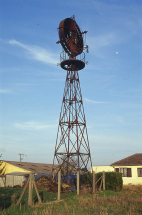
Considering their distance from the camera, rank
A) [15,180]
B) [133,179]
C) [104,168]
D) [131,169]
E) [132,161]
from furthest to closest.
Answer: [104,168] → [132,161] → [131,169] → [133,179] → [15,180]

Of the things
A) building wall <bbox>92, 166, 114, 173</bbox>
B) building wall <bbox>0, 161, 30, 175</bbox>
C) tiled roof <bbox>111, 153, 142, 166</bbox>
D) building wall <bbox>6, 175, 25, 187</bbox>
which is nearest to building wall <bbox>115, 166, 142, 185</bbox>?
tiled roof <bbox>111, 153, 142, 166</bbox>

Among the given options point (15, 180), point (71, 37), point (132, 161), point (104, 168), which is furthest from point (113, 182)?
point (71, 37)

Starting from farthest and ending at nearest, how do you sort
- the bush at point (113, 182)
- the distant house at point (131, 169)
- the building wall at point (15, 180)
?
the distant house at point (131, 169), the building wall at point (15, 180), the bush at point (113, 182)

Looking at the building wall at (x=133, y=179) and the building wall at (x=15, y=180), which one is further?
the building wall at (x=133, y=179)

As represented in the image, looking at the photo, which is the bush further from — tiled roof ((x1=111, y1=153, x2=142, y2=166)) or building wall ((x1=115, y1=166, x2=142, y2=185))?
tiled roof ((x1=111, y1=153, x2=142, y2=166))

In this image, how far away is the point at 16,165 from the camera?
36.3 metres

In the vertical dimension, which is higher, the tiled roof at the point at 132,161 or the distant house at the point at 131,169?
the tiled roof at the point at 132,161

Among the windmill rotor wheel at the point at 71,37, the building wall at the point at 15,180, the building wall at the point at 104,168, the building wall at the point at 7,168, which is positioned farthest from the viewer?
the building wall at the point at 7,168

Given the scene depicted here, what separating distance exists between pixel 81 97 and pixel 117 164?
11.6m

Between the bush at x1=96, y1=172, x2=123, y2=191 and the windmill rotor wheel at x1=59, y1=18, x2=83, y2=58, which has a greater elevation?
the windmill rotor wheel at x1=59, y1=18, x2=83, y2=58

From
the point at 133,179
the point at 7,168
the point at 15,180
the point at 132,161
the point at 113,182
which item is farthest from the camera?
the point at 7,168

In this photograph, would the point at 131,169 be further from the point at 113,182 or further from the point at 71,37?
the point at 71,37

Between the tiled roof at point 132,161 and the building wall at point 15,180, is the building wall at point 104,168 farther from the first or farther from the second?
the building wall at point 15,180

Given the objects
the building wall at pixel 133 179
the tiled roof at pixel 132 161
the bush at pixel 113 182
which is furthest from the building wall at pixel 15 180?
the building wall at pixel 133 179
